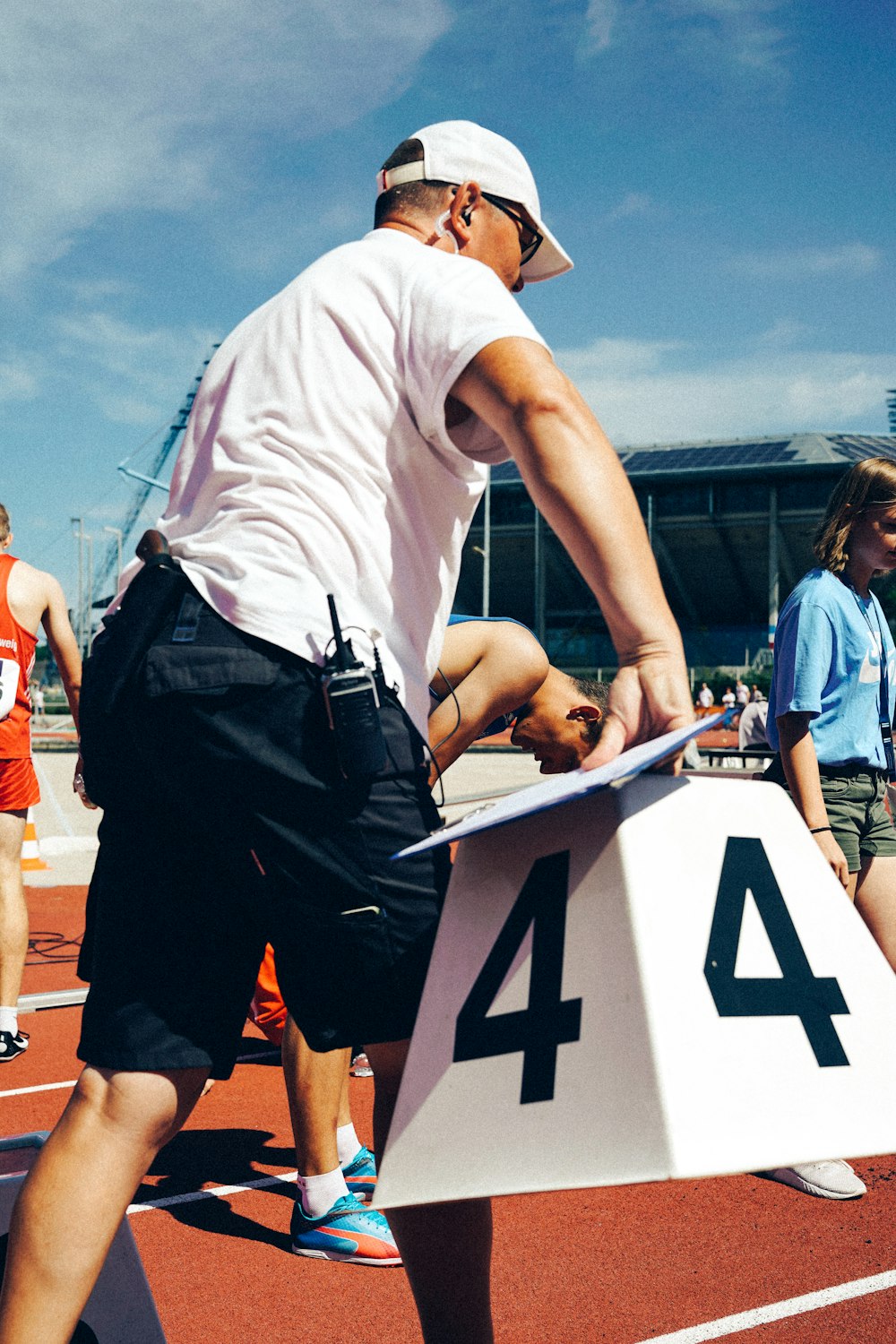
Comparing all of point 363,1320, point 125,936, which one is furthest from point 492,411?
point 363,1320

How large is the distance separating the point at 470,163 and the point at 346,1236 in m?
2.51

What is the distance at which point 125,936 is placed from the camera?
1.70 m

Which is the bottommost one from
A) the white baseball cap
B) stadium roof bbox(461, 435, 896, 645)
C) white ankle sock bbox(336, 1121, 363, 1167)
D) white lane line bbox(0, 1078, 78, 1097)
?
white lane line bbox(0, 1078, 78, 1097)

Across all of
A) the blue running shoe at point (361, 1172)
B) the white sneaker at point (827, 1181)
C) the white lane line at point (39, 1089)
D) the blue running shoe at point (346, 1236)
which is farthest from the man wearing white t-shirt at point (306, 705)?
the white lane line at point (39, 1089)

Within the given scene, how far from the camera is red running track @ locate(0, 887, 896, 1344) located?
259cm

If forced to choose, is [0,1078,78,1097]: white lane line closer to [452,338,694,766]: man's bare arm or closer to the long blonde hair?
the long blonde hair

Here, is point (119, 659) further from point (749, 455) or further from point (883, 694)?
point (749, 455)

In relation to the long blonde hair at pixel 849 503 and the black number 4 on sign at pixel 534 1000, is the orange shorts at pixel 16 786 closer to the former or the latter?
the long blonde hair at pixel 849 503

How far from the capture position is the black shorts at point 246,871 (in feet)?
5.32

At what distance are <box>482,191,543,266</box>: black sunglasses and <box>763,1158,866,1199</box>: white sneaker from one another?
264cm

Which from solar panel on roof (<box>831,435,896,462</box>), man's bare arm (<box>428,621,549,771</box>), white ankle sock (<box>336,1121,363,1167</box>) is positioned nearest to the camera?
man's bare arm (<box>428,621,549,771</box>)

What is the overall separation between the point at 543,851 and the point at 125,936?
2.08ft

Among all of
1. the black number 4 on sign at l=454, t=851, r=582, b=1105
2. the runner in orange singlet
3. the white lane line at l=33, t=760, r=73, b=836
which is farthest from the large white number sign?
the white lane line at l=33, t=760, r=73, b=836

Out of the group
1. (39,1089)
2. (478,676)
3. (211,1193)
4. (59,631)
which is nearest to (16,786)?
(59,631)
